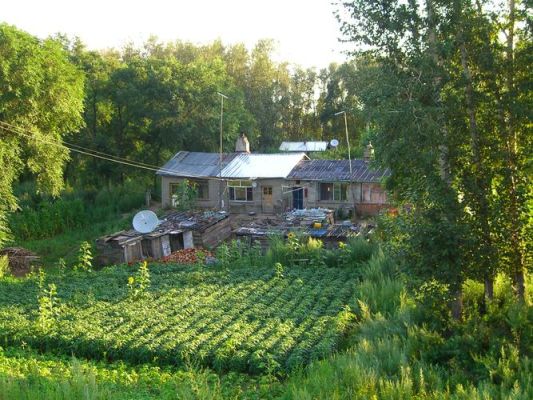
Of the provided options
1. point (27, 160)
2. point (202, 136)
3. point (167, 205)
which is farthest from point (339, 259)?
point (202, 136)

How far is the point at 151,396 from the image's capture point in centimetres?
902

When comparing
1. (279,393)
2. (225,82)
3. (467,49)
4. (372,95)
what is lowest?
(279,393)

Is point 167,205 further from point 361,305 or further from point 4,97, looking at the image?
point 361,305

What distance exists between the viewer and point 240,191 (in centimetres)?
3203

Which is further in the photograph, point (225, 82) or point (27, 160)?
point (225, 82)

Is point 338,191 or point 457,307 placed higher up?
point 338,191

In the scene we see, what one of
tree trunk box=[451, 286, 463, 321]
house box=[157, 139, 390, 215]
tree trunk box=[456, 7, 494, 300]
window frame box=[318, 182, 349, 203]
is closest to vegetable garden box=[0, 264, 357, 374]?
tree trunk box=[451, 286, 463, 321]

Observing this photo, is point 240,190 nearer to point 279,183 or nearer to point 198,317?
point 279,183

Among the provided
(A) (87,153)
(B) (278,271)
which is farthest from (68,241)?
(B) (278,271)

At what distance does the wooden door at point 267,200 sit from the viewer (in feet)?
103

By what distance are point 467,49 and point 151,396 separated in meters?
8.73

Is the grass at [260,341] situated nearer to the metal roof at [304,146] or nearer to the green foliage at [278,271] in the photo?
the green foliage at [278,271]

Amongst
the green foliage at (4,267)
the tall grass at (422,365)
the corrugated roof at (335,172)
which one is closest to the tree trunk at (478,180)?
the tall grass at (422,365)

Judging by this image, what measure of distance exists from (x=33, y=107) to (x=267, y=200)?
1350 centimetres
